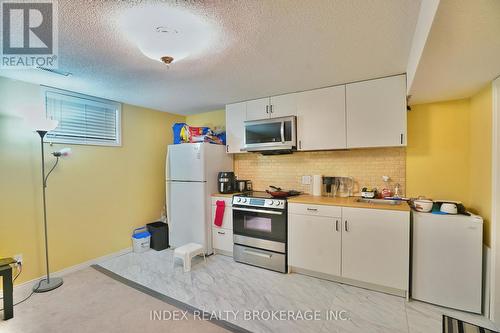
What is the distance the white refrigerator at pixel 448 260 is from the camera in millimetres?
1997

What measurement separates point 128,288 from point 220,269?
3.44 ft

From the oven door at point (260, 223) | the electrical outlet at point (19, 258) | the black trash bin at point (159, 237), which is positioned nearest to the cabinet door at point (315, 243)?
the oven door at point (260, 223)

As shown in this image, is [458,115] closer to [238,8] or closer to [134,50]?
[238,8]

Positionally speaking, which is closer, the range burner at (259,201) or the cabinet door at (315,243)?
the cabinet door at (315,243)

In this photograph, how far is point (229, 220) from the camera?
333cm

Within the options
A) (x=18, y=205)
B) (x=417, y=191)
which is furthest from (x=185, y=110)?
(x=417, y=191)

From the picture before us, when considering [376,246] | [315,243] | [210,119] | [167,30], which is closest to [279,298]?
[315,243]

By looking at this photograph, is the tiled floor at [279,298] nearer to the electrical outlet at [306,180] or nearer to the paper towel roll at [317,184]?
the paper towel roll at [317,184]

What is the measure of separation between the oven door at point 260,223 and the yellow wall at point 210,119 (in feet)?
5.43

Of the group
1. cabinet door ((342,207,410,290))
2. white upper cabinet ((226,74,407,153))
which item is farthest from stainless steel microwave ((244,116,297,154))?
cabinet door ((342,207,410,290))

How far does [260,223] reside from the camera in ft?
9.89

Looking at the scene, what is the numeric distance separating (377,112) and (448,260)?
159cm

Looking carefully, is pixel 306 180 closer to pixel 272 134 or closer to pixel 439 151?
pixel 272 134

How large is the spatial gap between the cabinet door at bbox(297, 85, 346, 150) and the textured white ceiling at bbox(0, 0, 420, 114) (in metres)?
0.15
